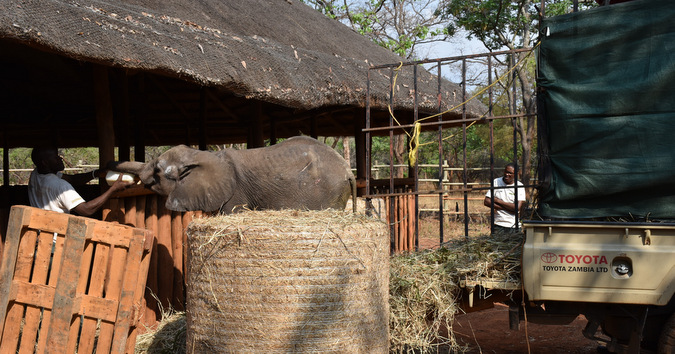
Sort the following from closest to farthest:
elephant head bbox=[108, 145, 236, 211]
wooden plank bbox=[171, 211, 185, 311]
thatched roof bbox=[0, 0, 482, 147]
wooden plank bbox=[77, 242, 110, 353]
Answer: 1. wooden plank bbox=[77, 242, 110, 353]
2. thatched roof bbox=[0, 0, 482, 147]
3. elephant head bbox=[108, 145, 236, 211]
4. wooden plank bbox=[171, 211, 185, 311]

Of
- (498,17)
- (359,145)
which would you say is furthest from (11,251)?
(498,17)

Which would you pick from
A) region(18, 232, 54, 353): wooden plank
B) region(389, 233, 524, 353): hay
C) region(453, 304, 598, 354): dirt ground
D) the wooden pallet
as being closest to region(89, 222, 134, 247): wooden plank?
the wooden pallet

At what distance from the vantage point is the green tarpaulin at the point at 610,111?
14.6 feet

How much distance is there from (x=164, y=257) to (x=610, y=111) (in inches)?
158

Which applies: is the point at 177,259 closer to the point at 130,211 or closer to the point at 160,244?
the point at 160,244

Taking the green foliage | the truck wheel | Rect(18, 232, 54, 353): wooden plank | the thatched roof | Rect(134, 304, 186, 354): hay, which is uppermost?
the green foliage

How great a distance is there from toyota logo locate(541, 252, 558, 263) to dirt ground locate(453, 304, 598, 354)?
1.75 metres

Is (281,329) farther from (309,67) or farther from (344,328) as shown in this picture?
(309,67)

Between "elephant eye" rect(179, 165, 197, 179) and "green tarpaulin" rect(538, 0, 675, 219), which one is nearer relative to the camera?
"green tarpaulin" rect(538, 0, 675, 219)

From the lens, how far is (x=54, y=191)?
5.33m

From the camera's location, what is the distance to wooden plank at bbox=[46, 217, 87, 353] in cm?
428

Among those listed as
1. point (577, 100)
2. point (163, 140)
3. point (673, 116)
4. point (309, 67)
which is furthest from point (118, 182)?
point (163, 140)

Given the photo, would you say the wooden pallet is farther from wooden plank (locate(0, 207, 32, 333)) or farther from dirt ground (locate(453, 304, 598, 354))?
dirt ground (locate(453, 304, 598, 354))

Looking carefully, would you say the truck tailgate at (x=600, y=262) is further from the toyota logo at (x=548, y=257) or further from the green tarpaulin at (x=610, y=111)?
the green tarpaulin at (x=610, y=111)
